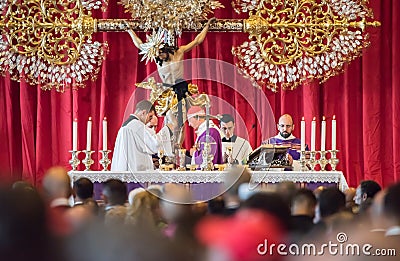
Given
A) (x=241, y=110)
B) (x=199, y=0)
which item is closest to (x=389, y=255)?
(x=199, y=0)

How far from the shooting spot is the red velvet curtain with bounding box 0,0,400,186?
25.7 ft

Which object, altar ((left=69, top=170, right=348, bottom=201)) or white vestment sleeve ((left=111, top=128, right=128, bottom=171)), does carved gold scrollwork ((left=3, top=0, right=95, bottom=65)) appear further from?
altar ((left=69, top=170, right=348, bottom=201))

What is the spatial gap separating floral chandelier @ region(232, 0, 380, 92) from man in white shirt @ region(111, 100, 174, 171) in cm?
111

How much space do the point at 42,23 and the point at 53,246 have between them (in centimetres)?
574

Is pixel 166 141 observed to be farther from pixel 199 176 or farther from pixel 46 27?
pixel 46 27

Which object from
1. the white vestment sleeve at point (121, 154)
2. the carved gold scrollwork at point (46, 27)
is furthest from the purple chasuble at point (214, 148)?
the carved gold scrollwork at point (46, 27)

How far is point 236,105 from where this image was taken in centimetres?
800

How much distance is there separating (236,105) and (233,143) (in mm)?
1584

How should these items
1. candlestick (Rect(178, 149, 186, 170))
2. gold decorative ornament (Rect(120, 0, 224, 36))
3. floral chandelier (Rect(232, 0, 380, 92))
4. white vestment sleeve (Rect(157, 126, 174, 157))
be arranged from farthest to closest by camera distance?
1. floral chandelier (Rect(232, 0, 380, 92))
2. gold decorative ornament (Rect(120, 0, 224, 36))
3. white vestment sleeve (Rect(157, 126, 174, 157))
4. candlestick (Rect(178, 149, 186, 170))

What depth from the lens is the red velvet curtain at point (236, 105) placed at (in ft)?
25.7

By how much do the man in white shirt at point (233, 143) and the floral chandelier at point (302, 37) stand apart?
1.63 feet

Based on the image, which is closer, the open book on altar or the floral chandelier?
the open book on altar

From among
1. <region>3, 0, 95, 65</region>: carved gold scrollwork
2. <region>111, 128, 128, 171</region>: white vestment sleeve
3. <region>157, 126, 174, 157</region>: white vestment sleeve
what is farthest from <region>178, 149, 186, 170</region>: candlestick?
<region>3, 0, 95, 65</region>: carved gold scrollwork

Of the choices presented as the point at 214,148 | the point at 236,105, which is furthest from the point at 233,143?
the point at 236,105
